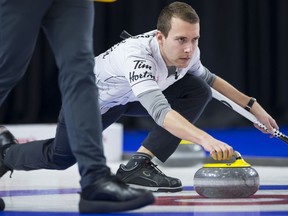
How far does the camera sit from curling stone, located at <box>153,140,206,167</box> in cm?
484

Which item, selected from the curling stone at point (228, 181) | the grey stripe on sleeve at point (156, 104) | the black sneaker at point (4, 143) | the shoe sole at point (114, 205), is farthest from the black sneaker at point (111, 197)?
the black sneaker at point (4, 143)

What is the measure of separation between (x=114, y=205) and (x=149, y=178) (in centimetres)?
108

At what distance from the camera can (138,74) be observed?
10.2 feet

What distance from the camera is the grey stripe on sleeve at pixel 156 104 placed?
9.66ft

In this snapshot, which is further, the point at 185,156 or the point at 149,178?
the point at 185,156

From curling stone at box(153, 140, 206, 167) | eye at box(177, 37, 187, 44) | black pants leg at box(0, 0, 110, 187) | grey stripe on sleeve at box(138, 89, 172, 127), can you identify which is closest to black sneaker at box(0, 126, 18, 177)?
grey stripe on sleeve at box(138, 89, 172, 127)

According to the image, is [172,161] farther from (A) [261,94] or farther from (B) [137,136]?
(A) [261,94]

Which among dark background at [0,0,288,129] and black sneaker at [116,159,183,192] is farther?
dark background at [0,0,288,129]

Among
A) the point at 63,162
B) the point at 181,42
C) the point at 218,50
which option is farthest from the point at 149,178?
the point at 218,50

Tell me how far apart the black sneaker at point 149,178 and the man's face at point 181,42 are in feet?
1.61

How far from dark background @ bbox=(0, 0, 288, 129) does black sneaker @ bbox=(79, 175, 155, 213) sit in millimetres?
5374

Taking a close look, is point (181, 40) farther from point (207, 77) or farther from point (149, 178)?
point (149, 178)

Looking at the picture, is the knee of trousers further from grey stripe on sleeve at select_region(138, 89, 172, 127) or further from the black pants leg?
the black pants leg

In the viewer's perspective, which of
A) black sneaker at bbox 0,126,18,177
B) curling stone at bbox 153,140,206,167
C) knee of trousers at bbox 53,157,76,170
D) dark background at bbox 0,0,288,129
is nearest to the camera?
knee of trousers at bbox 53,157,76,170
